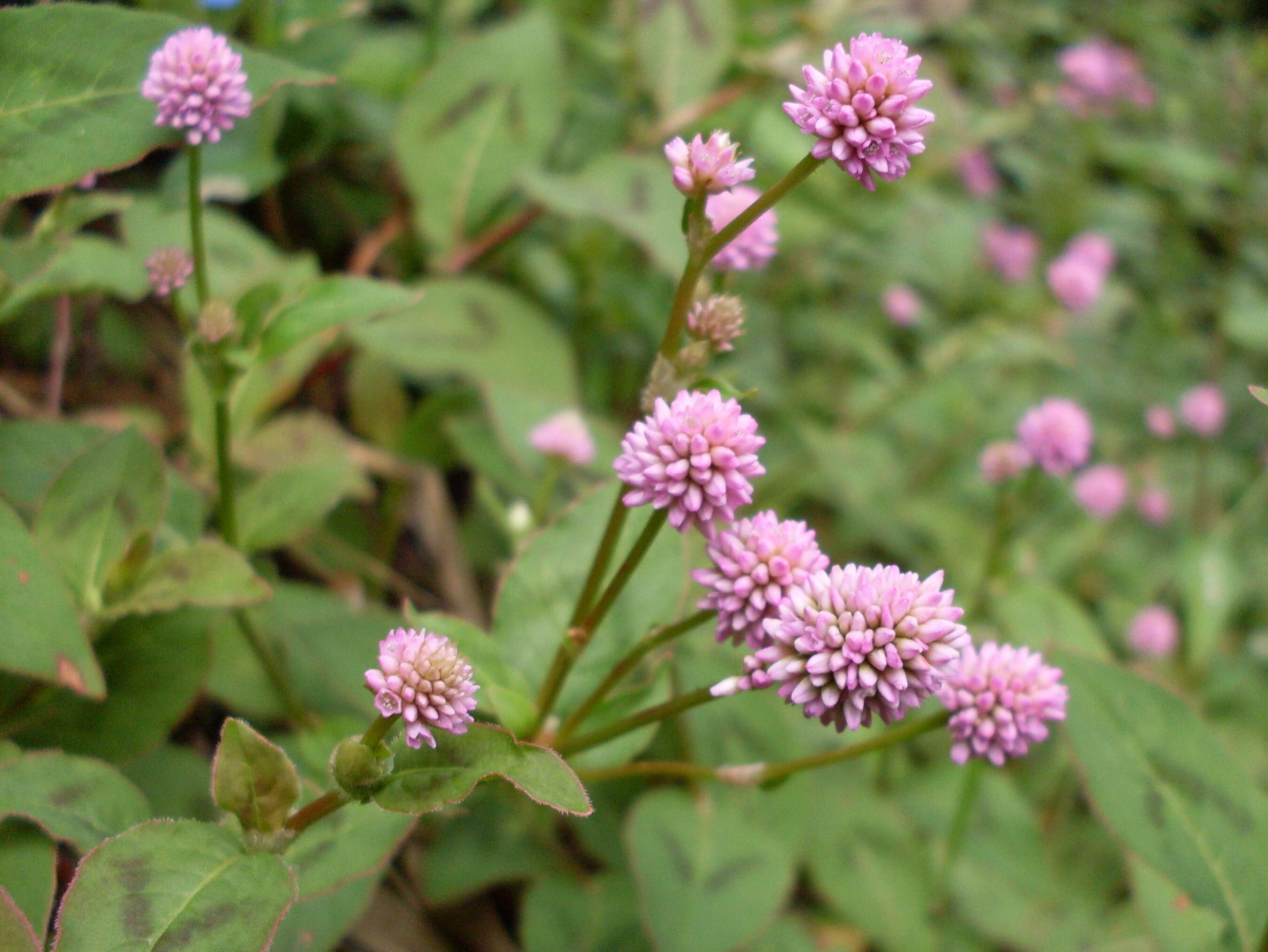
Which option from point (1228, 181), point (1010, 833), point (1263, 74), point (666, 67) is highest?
point (666, 67)

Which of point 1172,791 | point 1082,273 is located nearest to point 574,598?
point 1172,791

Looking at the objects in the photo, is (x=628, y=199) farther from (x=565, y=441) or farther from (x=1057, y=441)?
(x=1057, y=441)

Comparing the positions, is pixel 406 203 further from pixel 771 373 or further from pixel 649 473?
pixel 649 473

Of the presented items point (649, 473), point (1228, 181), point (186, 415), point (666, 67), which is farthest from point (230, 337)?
point (1228, 181)

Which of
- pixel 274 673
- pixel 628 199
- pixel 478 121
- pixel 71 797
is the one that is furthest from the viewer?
pixel 478 121

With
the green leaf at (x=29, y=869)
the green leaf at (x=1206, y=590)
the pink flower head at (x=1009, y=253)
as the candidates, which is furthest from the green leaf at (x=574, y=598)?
the pink flower head at (x=1009, y=253)

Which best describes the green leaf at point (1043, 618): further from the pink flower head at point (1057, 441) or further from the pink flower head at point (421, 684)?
the pink flower head at point (421, 684)
